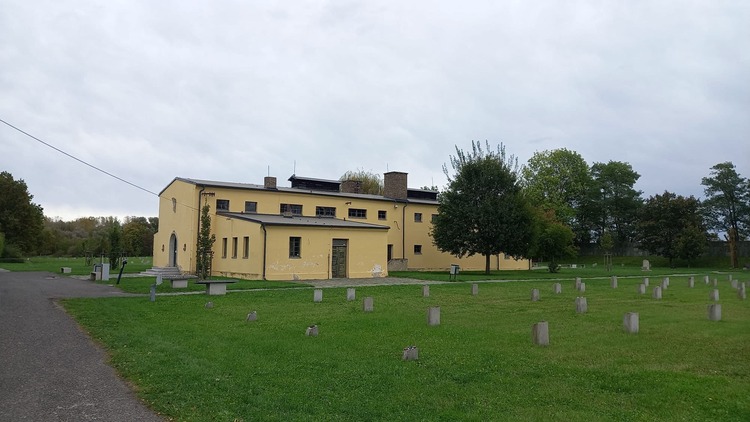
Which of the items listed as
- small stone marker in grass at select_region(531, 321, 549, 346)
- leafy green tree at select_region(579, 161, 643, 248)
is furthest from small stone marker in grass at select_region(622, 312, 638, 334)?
leafy green tree at select_region(579, 161, 643, 248)

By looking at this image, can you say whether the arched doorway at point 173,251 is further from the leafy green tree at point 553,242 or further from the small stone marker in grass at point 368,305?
the small stone marker in grass at point 368,305

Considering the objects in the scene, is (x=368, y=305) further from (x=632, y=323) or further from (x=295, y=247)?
(x=295, y=247)

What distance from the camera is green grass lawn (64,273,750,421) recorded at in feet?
20.9

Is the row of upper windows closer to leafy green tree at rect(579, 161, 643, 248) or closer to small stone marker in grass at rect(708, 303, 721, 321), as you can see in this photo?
small stone marker in grass at rect(708, 303, 721, 321)

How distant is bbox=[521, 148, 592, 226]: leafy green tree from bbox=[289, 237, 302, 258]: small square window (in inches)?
1711

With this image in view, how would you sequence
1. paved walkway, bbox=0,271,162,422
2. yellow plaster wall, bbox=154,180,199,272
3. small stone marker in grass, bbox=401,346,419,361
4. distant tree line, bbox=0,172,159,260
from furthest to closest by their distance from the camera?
1. distant tree line, bbox=0,172,159,260
2. yellow plaster wall, bbox=154,180,199,272
3. small stone marker in grass, bbox=401,346,419,361
4. paved walkway, bbox=0,271,162,422

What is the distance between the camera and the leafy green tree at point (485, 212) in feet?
123

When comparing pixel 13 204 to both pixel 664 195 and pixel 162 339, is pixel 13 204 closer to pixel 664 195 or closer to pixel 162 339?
pixel 162 339

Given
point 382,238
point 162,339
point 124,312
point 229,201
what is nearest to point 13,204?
point 229,201

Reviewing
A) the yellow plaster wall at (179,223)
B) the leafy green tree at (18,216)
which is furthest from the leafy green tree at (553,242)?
the leafy green tree at (18,216)

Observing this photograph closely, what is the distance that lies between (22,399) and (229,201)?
31995 millimetres

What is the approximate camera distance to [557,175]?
69812 mm

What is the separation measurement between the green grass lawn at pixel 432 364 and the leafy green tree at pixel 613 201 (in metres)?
64.8

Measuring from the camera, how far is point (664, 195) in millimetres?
65250
